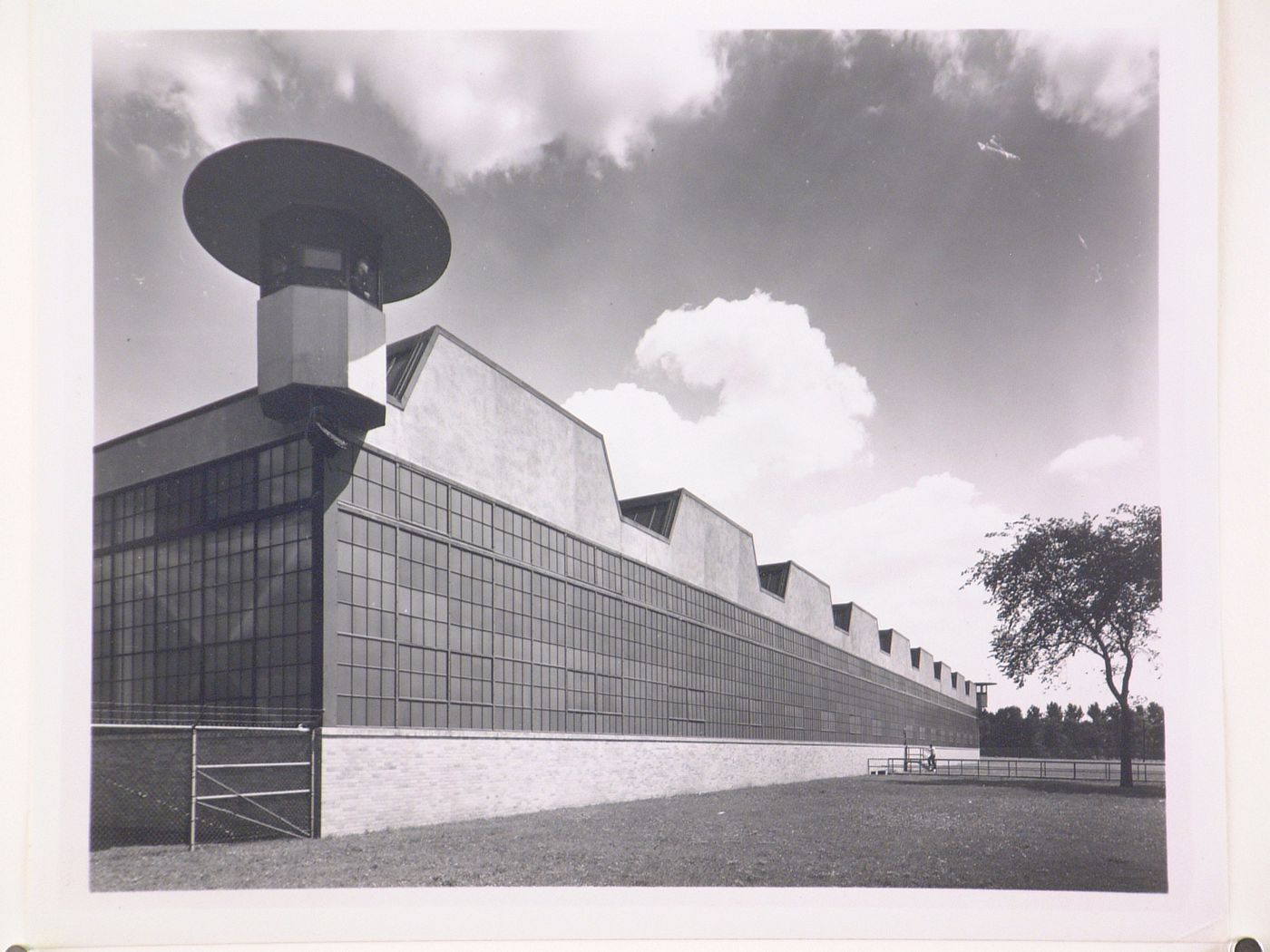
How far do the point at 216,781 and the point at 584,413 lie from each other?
242 inches

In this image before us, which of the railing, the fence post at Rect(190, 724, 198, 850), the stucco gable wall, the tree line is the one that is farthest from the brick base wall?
the railing

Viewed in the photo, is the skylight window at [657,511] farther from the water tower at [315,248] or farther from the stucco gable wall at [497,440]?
the water tower at [315,248]

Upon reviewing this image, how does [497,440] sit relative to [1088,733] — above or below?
above

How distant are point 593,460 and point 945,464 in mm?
7082

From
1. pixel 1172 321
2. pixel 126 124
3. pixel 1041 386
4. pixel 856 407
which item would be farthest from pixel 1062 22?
pixel 126 124

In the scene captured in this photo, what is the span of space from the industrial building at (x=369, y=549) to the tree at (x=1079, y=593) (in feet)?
22.1

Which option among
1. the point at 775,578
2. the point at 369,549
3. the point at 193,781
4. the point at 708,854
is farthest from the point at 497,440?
the point at 775,578

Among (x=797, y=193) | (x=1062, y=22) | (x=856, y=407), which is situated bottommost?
(x=856, y=407)

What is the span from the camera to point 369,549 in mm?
11383

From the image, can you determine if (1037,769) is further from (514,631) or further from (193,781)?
(193,781)

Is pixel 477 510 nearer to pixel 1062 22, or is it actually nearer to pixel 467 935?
pixel 467 935

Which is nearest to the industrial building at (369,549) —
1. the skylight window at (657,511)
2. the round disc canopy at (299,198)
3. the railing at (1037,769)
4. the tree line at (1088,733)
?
the round disc canopy at (299,198)

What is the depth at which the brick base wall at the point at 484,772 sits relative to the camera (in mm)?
10539

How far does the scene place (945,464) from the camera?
1025 centimetres
